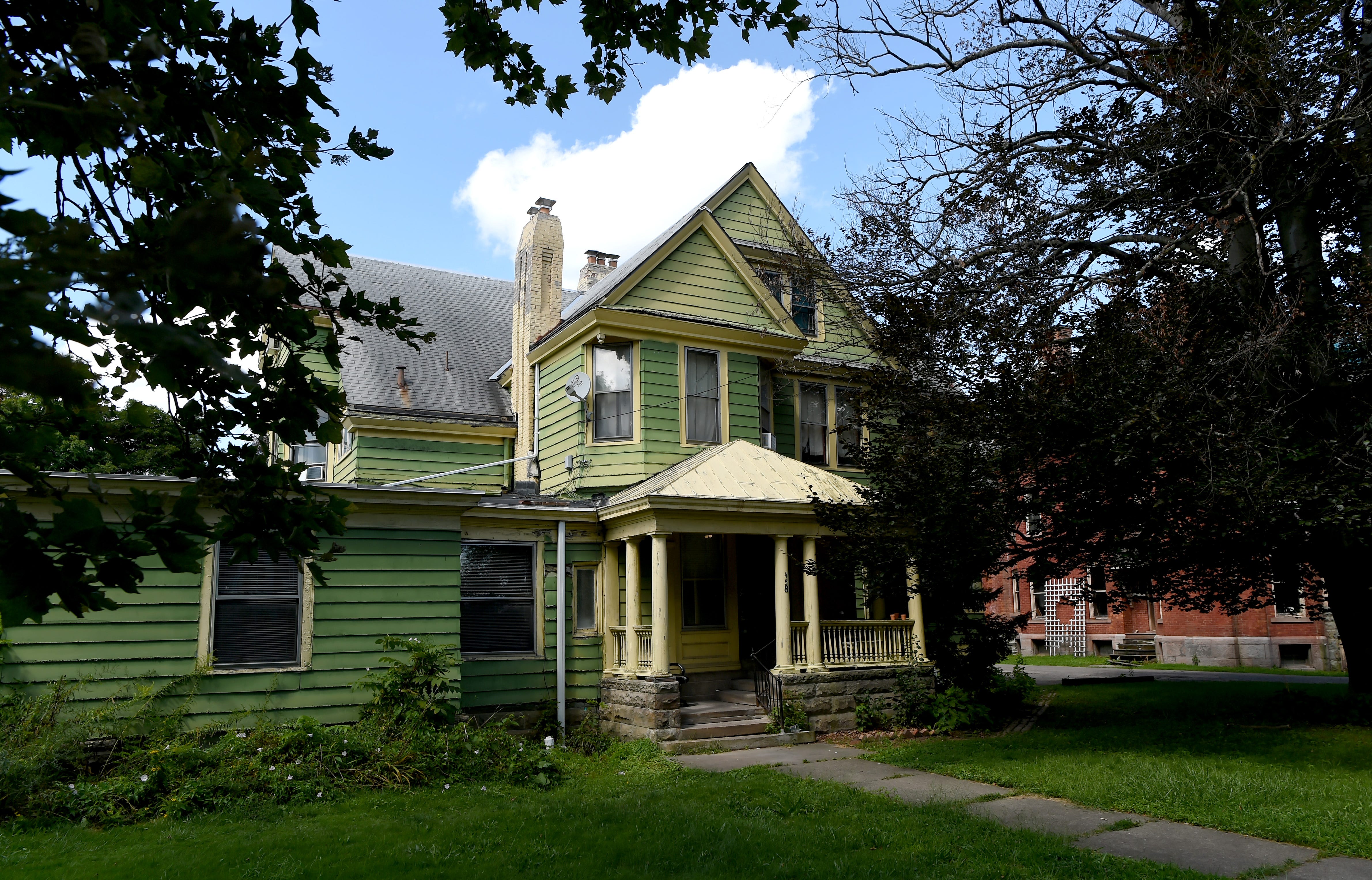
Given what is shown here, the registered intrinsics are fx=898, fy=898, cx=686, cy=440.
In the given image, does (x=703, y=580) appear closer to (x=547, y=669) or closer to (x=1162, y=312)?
(x=547, y=669)

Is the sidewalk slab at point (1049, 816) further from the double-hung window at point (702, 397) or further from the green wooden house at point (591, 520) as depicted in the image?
the double-hung window at point (702, 397)

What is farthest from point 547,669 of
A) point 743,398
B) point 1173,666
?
point 1173,666

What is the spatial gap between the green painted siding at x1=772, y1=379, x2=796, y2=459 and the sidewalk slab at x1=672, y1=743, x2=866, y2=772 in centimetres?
608

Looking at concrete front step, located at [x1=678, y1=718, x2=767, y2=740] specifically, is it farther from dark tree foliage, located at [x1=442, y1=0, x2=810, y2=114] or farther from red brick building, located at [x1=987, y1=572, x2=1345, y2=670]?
red brick building, located at [x1=987, y1=572, x2=1345, y2=670]

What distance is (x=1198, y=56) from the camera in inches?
416

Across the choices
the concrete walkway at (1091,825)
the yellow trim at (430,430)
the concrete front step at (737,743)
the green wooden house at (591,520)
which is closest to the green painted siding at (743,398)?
the green wooden house at (591,520)

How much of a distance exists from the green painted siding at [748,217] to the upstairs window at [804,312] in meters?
1.25

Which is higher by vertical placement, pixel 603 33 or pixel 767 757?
pixel 603 33

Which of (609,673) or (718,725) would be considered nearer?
(718,725)

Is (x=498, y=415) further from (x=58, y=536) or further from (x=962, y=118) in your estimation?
(x=58, y=536)

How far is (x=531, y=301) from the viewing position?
56.2 ft

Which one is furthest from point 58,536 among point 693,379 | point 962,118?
point 693,379

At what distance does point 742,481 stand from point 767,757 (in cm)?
406

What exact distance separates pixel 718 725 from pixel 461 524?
4434 millimetres
